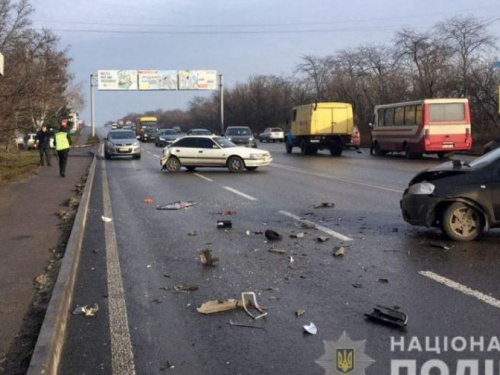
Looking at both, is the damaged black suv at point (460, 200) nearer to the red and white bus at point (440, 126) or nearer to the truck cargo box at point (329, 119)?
the red and white bus at point (440, 126)

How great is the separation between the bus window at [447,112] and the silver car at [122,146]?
15936 mm

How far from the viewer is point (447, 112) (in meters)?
27.8

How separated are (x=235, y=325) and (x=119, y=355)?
110 cm

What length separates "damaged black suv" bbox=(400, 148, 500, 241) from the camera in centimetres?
820

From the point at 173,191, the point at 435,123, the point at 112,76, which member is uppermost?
the point at 112,76

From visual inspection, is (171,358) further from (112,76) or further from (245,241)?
(112,76)

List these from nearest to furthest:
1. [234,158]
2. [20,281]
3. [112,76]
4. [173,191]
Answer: [20,281] < [173,191] < [234,158] < [112,76]

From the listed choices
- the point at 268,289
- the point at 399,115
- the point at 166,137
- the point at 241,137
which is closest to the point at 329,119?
the point at 399,115

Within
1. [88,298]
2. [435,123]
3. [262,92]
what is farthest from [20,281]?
[262,92]

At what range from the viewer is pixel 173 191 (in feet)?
53.0

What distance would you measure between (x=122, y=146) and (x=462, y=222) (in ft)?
86.8

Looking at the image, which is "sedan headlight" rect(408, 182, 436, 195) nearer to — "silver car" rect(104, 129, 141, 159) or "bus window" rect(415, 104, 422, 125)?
"bus window" rect(415, 104, 422, 125)

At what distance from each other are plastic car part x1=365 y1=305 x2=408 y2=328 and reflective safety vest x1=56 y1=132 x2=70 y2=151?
1640 cm

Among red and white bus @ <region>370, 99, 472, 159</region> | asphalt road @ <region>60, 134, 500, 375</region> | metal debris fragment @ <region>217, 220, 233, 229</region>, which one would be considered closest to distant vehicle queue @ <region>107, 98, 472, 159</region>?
red and white bus @ <region>370, 99, 472, 159</region>
